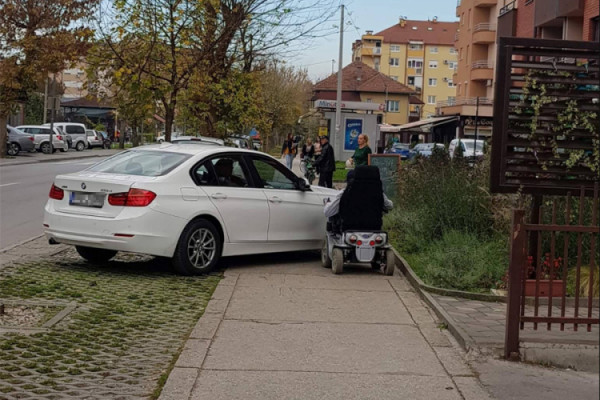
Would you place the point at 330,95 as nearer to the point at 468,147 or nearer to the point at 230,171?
the point at 468,147

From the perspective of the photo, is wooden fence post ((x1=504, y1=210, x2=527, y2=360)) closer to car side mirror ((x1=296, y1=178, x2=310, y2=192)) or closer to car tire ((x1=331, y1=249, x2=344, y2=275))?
car tire ((x1=331, y1=249, x2=344, y2=275))

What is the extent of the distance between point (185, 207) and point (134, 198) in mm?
633

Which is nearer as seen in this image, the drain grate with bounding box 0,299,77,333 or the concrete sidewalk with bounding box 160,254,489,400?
the concrete sidewalk with bounding box 160,254,489,400

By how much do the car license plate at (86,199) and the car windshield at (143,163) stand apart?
53 centimetres

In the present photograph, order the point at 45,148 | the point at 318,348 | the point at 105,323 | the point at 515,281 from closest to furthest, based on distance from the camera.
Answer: the point at 515,281
the point at 318,348
the point at 105,323
the point at 45,148

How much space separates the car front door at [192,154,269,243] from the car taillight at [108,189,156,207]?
853 millimetres

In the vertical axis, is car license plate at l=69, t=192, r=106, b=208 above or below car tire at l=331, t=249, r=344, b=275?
above

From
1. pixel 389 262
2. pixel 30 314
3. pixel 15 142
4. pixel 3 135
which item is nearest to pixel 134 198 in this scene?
pixel 30 314

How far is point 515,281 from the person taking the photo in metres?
6.29

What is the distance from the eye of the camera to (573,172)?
6770mm

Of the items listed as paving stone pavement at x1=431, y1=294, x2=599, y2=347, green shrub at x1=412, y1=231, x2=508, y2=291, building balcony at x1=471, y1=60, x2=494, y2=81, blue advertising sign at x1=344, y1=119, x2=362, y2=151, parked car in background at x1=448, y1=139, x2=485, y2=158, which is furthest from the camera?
building balcony at x1=471, y1=60, x2=494, y2=81

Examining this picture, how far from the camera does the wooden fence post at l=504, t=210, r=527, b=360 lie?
20.5 ft

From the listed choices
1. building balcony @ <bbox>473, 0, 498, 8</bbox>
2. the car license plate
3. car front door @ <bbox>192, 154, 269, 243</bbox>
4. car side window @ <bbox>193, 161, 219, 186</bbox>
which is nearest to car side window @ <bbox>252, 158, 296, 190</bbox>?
car front door @ <bbox>192, 154, 269, 243</bbox>

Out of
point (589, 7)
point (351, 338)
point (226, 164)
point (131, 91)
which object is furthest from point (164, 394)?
point (589, 7)
